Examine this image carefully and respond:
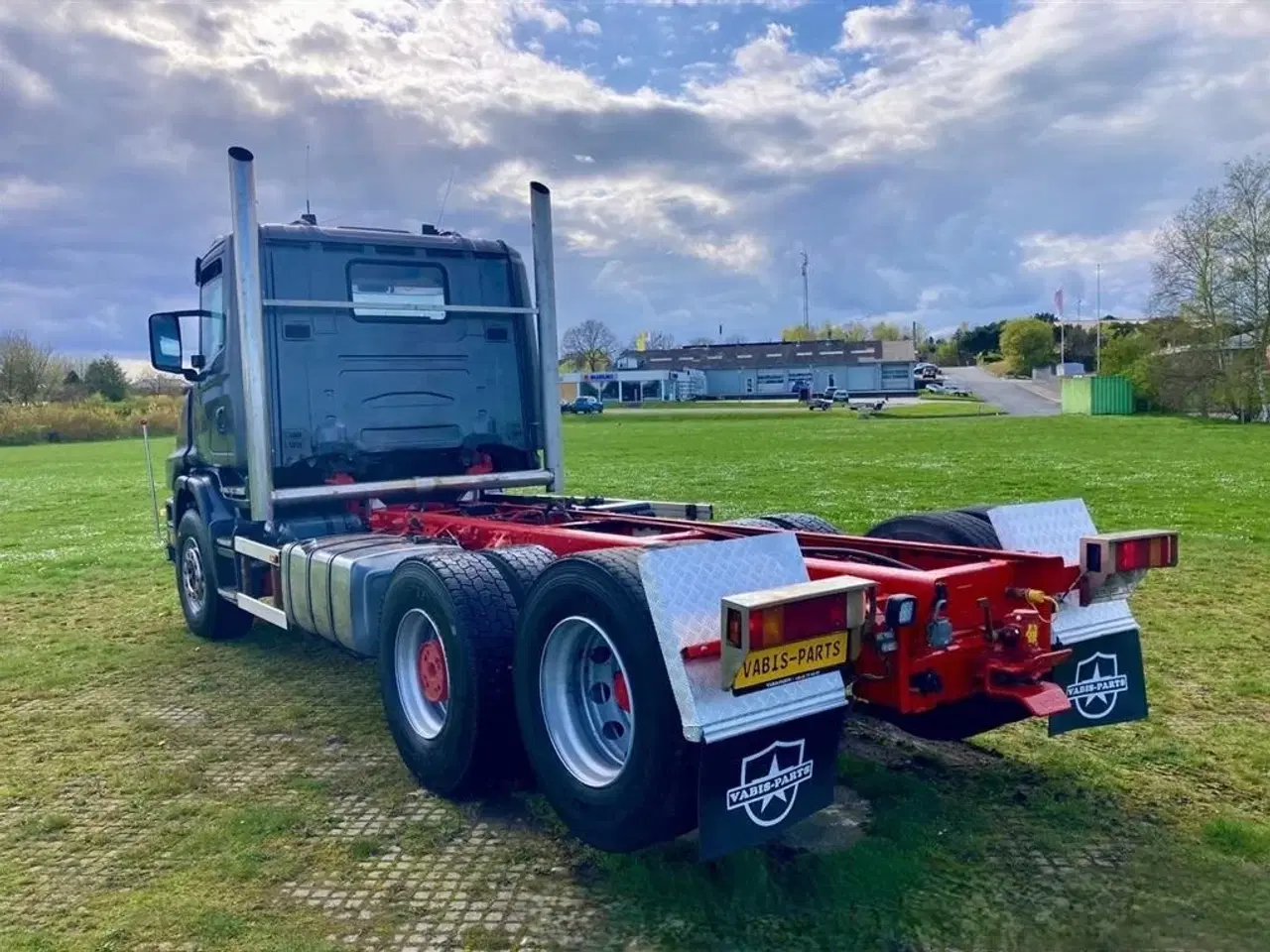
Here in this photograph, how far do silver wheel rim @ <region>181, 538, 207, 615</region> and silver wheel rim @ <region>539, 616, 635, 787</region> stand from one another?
4.58m

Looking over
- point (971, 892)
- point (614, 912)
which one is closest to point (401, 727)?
point (614, 912)

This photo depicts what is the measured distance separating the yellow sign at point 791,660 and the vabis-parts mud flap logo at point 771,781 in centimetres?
25

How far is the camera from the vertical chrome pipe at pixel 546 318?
7492 mm

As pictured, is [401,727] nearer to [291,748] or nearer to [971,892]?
[291,748]

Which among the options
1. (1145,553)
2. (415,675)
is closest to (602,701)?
(415,675)

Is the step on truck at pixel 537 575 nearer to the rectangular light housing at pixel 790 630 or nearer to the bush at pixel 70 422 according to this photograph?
the rectangular light housing at pixel 790 630

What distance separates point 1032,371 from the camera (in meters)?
97.8

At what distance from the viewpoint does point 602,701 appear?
155 inches

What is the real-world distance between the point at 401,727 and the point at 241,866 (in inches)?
38.8

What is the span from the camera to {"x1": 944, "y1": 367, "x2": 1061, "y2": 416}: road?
2432 inches

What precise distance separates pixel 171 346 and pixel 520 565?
4307 mm

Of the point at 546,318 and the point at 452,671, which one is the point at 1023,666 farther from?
the point at 546,318

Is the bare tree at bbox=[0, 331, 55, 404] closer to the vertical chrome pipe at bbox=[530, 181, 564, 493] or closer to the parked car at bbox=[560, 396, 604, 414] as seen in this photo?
the parked car at bbox=[560, 396, 604, 414]

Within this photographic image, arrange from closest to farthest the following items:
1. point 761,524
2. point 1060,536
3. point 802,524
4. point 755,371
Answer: point 1060,536
point 761,524
point 802,524
point 755,371
